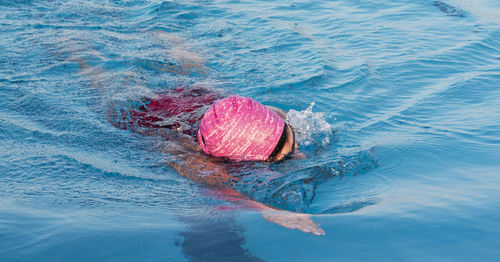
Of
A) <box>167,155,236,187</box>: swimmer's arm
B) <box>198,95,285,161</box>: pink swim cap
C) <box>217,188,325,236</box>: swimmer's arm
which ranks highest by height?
<box>198,95,285,161</box>: pink swim cap

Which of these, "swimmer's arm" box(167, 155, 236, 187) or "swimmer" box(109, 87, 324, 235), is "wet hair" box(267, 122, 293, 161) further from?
"swimmer's arm" box(167, 155, 236, 187)

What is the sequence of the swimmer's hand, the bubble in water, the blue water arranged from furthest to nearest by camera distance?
the bubble in water, the swimmer's hand, the blue water

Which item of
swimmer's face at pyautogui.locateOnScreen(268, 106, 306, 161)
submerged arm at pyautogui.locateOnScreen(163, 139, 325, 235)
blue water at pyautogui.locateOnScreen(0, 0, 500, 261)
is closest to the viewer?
blue water at pyautogui.locateOnScreen(0, 0, 500, 261)

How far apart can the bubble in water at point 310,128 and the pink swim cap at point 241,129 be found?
935mm

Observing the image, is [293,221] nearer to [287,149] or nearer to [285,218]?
[285,218]

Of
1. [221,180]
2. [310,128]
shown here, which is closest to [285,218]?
[221,180]

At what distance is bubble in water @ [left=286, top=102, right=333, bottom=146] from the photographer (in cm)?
451

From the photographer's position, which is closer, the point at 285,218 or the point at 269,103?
the point at 285,218

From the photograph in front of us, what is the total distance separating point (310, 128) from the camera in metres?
4.68

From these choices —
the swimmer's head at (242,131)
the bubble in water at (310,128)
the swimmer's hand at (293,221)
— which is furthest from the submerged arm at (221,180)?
the bubble in water at (310,128)

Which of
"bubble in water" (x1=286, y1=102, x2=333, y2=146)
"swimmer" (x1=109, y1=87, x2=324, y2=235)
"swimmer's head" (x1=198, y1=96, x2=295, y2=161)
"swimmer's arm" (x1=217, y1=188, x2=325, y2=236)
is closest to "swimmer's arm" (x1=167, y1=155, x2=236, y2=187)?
"swimmer" (x1=109, y1=87, x2=324, y2=235)

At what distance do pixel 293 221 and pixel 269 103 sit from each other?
3.06 m

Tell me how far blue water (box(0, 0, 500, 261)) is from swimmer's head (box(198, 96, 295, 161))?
0.70 ft

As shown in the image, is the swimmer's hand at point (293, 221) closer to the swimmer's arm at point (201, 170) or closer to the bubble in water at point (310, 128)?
the swimmer's arm at point (201, 170)
